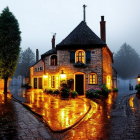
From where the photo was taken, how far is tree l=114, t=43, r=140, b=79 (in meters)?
65.2

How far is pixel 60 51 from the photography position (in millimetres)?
21375

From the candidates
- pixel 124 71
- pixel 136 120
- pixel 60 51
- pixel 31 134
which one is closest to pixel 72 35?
pixel 60 51

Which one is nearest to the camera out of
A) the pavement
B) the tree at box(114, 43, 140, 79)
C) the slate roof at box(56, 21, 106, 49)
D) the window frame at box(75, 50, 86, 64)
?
the pavement

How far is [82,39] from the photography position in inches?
827

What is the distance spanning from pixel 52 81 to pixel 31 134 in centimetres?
1739

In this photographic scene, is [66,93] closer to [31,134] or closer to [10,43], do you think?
[10,43]

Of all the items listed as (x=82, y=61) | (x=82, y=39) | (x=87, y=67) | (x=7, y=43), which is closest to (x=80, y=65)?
(x=82, y=61)

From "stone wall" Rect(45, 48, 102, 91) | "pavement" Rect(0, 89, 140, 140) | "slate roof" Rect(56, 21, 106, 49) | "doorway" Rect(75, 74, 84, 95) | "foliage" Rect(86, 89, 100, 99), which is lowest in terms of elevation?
"pavement" Rect(0, 89, 140, 140)

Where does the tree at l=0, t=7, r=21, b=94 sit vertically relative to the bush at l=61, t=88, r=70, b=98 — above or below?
above

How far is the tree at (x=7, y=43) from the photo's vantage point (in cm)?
2002

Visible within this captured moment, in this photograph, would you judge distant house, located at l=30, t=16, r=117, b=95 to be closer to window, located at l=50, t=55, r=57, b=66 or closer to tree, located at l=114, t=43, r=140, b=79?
window, located at l=50, t=55, r=57, b=66

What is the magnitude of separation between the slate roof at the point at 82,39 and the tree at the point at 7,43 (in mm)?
5370

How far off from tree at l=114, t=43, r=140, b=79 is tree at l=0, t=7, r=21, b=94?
51.6 meters

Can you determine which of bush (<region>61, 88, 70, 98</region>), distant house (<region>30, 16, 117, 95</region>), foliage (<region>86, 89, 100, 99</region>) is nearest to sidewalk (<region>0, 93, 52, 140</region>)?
bush (<region>61, 88, 70, 98</region>)
